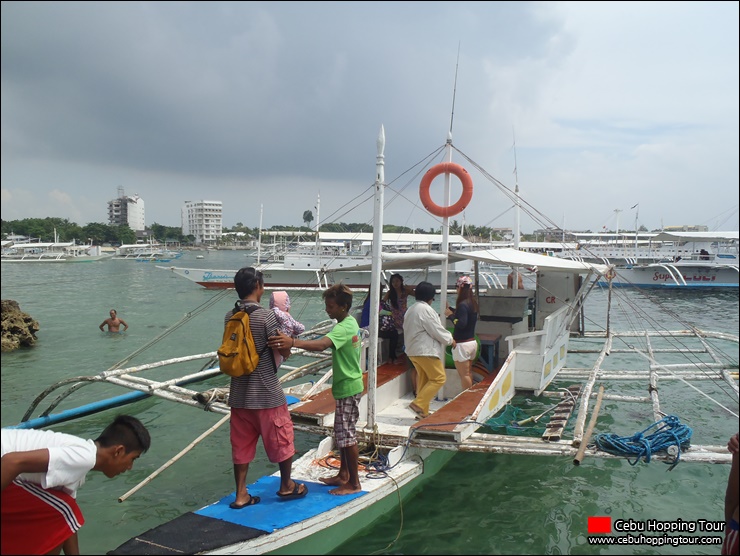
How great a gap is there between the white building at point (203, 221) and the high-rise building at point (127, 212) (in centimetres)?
1294

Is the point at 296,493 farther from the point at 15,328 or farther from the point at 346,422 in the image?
the point at 15,328

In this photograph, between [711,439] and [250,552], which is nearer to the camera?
[250,552]

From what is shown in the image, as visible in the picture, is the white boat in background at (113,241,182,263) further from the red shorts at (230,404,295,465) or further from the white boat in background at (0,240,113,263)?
the red shorts at (230,404,295,465)

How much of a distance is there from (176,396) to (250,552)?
3.95m

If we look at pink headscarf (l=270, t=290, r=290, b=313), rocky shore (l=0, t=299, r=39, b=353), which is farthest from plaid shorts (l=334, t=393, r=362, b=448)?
rocky shore (l=0, t=299, r=39, b=353)

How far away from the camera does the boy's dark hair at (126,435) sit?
3137 mm

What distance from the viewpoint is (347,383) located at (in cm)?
499

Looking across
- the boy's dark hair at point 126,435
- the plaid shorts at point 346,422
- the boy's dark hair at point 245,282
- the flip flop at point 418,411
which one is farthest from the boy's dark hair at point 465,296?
the boy's dark hair at point 126,435

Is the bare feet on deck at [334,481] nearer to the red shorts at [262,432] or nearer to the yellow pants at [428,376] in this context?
Answer: the red shorts at [262,432]

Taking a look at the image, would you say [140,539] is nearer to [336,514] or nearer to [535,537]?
[336,514]

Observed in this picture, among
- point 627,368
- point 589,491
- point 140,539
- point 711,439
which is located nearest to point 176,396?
point 140,539

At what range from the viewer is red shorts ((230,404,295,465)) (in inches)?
187

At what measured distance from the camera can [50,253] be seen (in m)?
80.4

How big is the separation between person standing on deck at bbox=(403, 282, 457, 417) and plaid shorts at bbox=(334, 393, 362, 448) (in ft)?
6.63
